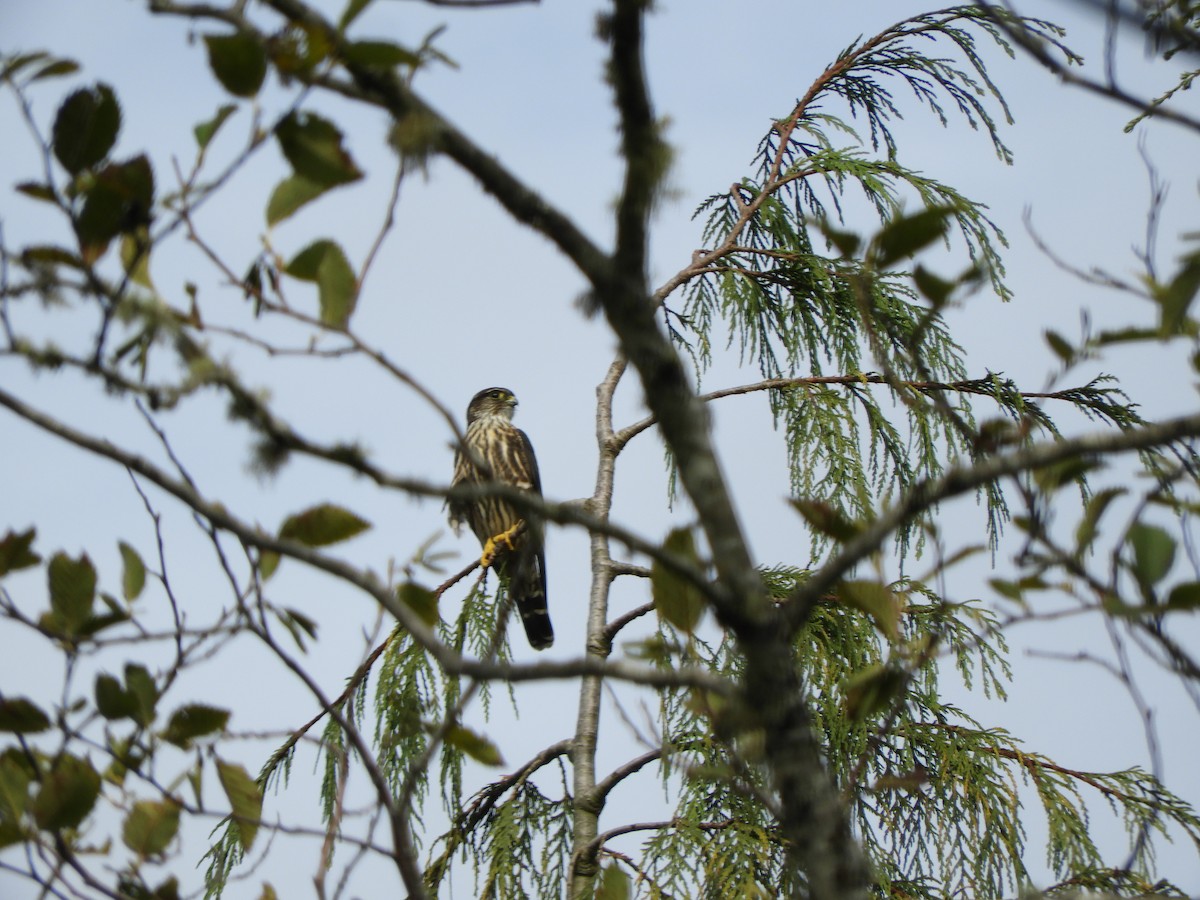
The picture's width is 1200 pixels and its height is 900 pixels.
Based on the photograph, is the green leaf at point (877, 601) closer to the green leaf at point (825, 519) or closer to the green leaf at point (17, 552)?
the green leaf at point (825, 519)

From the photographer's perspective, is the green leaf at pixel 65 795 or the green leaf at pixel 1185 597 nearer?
the green leaf at pixel 1185 597

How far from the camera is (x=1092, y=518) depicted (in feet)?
4.29

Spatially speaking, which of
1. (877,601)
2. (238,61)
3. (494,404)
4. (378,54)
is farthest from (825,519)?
(494,404)

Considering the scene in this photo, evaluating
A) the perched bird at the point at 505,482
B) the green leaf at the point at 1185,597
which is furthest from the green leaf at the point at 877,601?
the perched bird at the point at 505,482

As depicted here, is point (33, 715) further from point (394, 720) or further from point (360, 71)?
point (394, 720)

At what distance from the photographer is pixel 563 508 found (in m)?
1.22

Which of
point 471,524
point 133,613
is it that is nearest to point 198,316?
point 133,613

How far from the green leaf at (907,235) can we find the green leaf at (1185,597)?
425 millimetres

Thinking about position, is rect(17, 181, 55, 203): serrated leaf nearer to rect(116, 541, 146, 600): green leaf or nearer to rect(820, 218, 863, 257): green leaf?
rect(116, 541, 146, 600): green leaf

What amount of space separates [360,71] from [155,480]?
0.47 metres

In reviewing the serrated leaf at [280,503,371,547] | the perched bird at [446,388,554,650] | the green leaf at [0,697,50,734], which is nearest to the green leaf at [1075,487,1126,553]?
the serrated leaf at [280,503,371,547]

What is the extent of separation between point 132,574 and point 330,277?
0.47 metres

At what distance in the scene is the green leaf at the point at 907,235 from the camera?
1.23m

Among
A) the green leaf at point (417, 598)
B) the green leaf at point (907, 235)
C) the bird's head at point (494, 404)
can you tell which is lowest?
the green leaf at point (417, 598)
